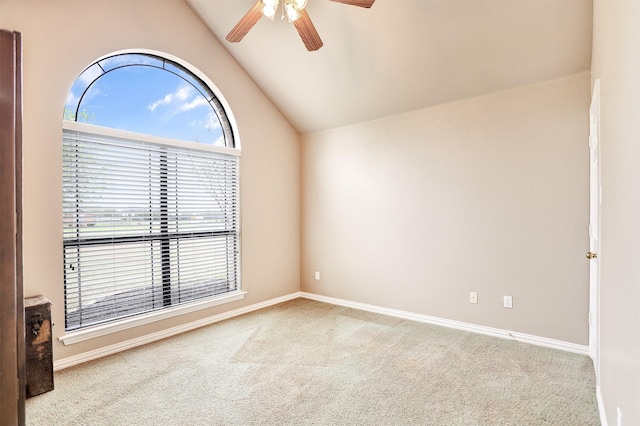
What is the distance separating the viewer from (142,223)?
3.20m

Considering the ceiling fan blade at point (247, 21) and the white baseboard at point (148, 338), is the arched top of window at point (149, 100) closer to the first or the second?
the ceiling fan blade at point (247, 21)

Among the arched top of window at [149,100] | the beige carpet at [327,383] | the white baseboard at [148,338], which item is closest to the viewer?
the beige carpet at [327,383]

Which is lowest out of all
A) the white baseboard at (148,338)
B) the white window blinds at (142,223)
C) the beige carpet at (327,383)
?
the beige carpet at (327,383)

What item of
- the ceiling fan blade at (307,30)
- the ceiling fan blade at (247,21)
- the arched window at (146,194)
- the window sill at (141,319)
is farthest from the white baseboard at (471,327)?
the ceiling fan blade at (247,21)

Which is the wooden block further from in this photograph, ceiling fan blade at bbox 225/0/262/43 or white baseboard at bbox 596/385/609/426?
white baseboard at bbox 596/385/609/426

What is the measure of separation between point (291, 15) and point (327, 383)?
8.74 ft

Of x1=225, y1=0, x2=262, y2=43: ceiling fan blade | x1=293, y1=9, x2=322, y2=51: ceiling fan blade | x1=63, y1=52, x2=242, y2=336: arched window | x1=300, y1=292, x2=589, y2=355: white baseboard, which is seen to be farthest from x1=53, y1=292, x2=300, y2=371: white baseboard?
x1=293, y1=9, x2=322, y2=51: ceiling fan blade

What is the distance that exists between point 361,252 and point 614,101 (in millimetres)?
2982

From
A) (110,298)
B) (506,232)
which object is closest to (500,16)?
(506,232)

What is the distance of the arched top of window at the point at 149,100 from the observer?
2.92m

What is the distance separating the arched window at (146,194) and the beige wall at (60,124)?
12 centimetres

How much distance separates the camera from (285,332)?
11.0ft

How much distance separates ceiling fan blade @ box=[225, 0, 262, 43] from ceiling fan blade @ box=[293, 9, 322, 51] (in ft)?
0.91

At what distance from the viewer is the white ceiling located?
8.52 ft
